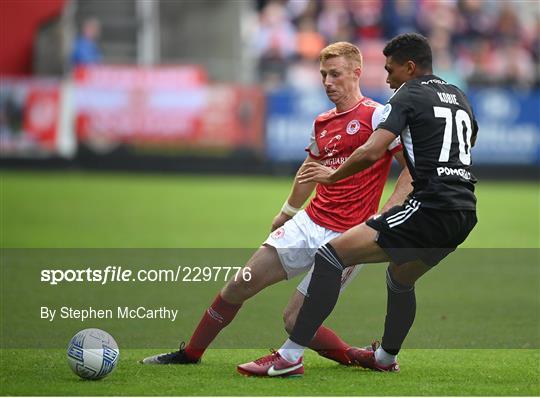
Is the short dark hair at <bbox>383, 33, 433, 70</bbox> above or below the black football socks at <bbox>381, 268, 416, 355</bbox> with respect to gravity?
above

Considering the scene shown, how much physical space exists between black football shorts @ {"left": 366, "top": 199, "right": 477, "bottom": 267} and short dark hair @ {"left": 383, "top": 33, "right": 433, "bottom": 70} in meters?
0.84

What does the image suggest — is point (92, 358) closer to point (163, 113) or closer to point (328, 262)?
point (328, 262)

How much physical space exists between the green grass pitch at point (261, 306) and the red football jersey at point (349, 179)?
98cm

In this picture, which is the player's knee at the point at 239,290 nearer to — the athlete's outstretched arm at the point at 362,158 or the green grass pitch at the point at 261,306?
the green grass pitch at the point at 261,306

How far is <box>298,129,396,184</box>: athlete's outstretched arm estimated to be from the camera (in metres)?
6.29

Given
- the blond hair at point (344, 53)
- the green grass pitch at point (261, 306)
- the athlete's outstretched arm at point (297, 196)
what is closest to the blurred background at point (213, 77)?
the green grass pitch at point (261, 306)

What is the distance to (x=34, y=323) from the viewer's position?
841 cm

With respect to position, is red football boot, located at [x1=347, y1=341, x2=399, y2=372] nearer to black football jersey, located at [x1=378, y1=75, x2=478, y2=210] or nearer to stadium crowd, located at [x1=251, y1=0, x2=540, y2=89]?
black football jersey, located at [x1=378, y1=75, x2=478, y2=210]

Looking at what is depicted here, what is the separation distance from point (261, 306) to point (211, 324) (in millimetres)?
2576

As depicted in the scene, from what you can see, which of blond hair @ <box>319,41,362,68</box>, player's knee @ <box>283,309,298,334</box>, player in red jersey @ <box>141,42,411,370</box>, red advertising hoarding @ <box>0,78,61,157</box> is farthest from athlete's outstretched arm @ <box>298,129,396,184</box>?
red advertising hoarding @ <box>0,78,61,157</box>

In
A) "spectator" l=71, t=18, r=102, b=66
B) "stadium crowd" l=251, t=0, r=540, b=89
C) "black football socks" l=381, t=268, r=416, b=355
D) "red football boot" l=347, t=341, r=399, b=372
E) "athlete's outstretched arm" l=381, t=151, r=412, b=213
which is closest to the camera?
"athlete's outstretched arm" l=381, t=151, r=412, b=213

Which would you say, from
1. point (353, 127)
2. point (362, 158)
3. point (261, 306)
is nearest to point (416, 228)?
point (362, 158)

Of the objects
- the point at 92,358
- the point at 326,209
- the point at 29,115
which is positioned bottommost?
the point at 29,115

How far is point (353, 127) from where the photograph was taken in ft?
22.7
